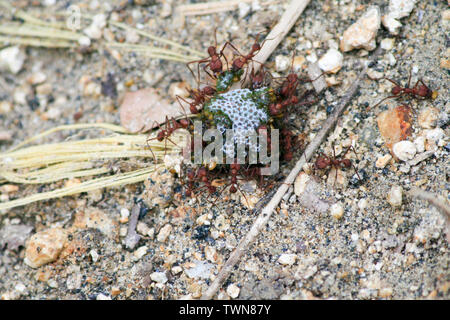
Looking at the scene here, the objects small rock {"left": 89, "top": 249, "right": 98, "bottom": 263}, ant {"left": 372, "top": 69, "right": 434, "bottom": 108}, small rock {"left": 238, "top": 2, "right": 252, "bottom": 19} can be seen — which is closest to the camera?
ant {"left": 372, "top": 69, "right": 434, "bottom": 108}

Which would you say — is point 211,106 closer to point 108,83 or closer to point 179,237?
point 179,237

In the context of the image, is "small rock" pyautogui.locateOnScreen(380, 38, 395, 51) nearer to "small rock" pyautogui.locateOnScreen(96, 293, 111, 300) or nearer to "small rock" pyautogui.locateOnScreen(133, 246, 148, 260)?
"small rock" pyautogui.locateOnScreen(133, 246, 148, 260)

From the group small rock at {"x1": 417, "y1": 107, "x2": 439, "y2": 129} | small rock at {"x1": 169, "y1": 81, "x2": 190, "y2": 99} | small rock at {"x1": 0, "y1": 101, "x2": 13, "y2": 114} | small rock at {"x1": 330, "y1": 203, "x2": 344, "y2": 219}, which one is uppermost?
small rock at {"x1": 169, "y1": 81, "x2": 190, "y2": 99}

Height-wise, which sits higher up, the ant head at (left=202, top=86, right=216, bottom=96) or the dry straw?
the ant head at (left=202, top=86, right=216, bottom=96)

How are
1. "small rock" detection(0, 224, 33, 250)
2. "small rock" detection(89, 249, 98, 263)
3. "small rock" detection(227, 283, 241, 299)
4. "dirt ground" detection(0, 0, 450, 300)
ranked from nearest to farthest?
"dirt ground" detection(0, 0, 450, 300), "small rock" detection(227, 283, 241, 299), "small rock" detection(89, 249, 98, 263), "small rock" detection(0, 224, 33, 250)

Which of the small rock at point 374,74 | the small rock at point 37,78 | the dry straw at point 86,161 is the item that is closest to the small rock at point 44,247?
the dry straw at point 86,161

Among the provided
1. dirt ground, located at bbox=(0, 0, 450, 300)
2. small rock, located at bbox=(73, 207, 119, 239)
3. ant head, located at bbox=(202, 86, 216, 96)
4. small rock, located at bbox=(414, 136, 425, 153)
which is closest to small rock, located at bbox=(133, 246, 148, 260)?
dirt ground, located at bbox=(0, 0, 450, 300)
